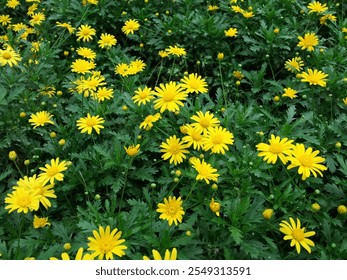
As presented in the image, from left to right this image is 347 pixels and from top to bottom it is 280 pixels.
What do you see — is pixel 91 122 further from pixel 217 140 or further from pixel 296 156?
pixel 296 156

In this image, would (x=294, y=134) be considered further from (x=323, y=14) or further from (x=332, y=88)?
(x=323, y=14)

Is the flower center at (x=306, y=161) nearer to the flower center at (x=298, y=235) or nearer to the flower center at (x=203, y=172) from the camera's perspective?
the flower center at (x=298, y=235)

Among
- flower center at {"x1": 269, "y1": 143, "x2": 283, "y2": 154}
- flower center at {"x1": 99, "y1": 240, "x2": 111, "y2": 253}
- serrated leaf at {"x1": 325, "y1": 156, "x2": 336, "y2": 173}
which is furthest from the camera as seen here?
serrated leaf at {"x1": 325, "y1": 156, "x2": 336, "y2": 173}

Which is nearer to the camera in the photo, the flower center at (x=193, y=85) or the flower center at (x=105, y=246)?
the flower center at (x=105, y=246)

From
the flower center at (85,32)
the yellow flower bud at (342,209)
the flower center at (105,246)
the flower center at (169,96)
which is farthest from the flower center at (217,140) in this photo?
the flower center at (85,32)

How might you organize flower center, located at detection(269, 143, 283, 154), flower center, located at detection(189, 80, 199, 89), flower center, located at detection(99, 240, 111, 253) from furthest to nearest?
flower center, located at detection(189, 80, 199, 89), flower center, located at detection(269, 143, 283, 154), flower center, located at detection(99, 240, 111, 253)

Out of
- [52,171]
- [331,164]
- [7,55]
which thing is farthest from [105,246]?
[7,55]

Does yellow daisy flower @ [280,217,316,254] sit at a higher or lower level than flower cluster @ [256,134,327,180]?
lower

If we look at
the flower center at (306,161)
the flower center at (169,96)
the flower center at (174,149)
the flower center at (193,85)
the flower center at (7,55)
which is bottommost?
the flower center at (306,161)

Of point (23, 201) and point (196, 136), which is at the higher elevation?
point (196, 136)

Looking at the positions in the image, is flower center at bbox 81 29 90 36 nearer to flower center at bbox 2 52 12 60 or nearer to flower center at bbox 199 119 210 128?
flower center at bbox 2 52 12 60

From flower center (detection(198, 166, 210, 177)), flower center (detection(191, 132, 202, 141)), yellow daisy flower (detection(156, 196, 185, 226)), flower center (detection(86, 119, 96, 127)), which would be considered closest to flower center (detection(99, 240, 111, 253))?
yellow daisy flower (detection(156, 196, 185, 226))

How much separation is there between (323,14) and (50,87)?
8.86 ft

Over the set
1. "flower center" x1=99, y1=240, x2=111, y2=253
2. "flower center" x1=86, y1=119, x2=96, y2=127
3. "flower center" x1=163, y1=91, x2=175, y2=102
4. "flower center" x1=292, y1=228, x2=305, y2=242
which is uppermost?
"flower center" x1=163, y1=91, x2=175, y2=102
